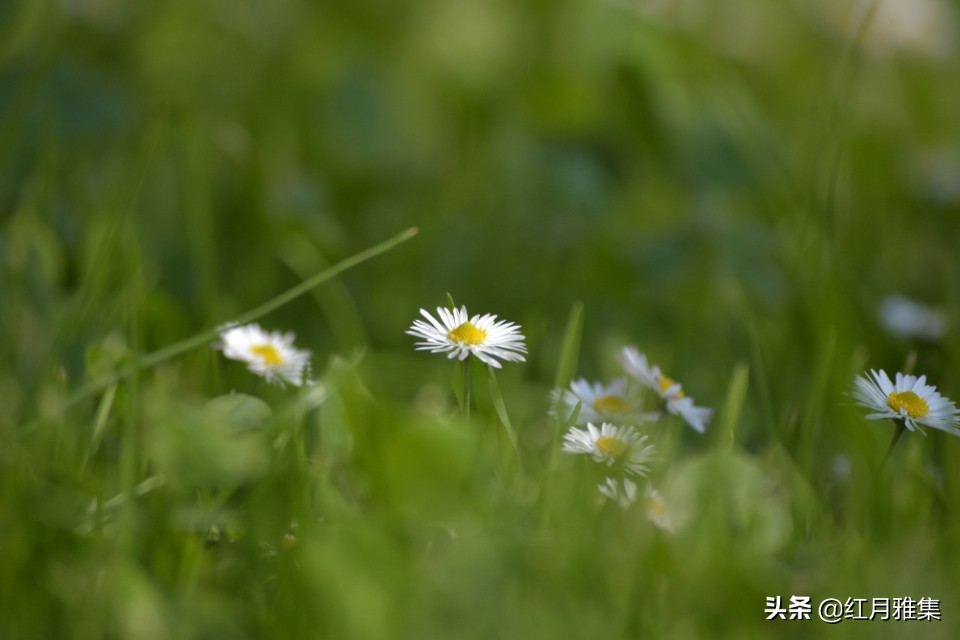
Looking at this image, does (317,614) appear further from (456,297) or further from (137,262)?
(456,297)

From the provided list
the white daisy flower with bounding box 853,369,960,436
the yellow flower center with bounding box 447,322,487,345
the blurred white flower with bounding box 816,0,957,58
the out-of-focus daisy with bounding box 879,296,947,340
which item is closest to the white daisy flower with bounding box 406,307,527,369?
the yellow flower center with bounding box 447,322,487,345

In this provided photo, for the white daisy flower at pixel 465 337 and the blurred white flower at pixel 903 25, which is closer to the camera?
the white daisy flower at pixel 465 337

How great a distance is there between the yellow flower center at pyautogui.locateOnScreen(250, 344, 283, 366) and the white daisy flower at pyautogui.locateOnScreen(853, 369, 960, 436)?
0.38 m

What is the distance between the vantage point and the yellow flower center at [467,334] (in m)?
0.64

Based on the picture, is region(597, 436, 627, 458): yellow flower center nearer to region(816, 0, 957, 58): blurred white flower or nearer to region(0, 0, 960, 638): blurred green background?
region(0, 0, 960, 638): blurred green background

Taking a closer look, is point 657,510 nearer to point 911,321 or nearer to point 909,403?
point 909,403

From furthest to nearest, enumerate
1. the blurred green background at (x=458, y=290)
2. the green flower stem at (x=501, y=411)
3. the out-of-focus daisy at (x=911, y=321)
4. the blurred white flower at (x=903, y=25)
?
the blurred white flower at (x=903, y=25) → the out-of-focus daisy at (x=911, y=321) → the green flower stem at (x=501, y=411) → the blurred green background at (x=458, y=290)

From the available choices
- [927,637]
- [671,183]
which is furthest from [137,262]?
[671,183]

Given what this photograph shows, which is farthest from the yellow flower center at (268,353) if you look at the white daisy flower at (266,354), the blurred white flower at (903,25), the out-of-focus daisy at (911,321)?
the blurred white flower at (903,25)

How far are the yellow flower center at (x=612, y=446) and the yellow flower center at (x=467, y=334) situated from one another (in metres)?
0.10

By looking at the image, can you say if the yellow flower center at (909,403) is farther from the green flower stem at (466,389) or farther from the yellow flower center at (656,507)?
the green flower stem at (466,389)

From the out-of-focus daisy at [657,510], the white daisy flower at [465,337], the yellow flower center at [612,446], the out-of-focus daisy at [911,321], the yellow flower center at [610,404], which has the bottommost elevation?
the out-of-focus daisy at [657,510]

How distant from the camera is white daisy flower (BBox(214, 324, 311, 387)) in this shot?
74cm

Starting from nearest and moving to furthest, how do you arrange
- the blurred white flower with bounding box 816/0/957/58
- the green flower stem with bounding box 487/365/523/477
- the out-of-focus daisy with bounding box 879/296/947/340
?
1. the green flower stem with bounding box 487/365/523/477
2. the out-of-focus daisy with bounding box 879/296/947/340
3. the blurred white flower with bounding box 816/0/957/58
